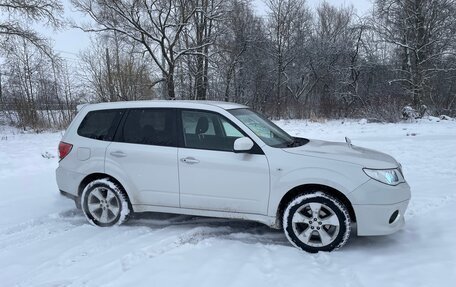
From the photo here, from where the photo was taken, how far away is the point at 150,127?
5.27 meters

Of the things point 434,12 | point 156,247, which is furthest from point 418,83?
point 156,247

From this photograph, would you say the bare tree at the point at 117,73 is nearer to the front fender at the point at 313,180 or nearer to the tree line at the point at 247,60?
the tree line at the point at 247,60

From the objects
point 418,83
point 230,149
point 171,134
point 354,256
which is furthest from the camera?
point 418,83

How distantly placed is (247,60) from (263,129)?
31.0 m

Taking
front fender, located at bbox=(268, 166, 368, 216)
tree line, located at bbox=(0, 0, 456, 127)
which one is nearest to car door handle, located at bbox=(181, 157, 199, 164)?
front fender, located at bbox=(268, 166, 368, 216)

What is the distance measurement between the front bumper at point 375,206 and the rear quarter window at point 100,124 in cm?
328

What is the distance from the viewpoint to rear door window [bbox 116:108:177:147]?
202 inches

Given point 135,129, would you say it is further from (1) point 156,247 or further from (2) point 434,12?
(2) point 434,12

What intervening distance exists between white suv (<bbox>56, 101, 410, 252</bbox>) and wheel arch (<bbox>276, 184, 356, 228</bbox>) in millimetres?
12

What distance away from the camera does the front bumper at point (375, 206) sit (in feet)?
13.9

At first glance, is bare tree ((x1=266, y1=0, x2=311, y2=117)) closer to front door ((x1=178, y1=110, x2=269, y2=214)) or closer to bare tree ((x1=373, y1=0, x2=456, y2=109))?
bare tree ((x1=373, y1=0, x2=456, y2=109))

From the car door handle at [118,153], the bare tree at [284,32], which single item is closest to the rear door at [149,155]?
the car door handle at [118,153]

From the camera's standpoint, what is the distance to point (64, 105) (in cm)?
2330

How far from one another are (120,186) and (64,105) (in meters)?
20.0
